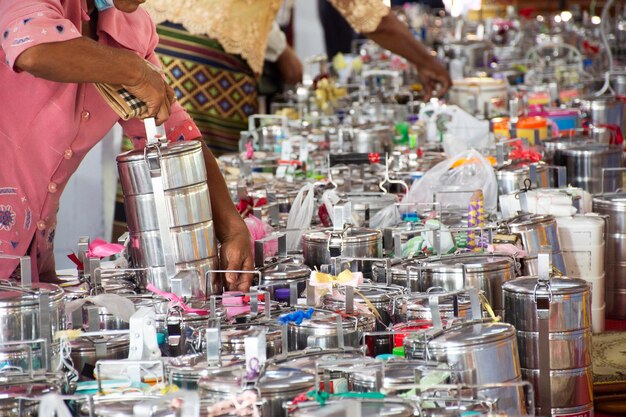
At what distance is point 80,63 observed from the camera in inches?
74.7

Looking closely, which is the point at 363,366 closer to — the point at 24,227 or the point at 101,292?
the point at 101,292

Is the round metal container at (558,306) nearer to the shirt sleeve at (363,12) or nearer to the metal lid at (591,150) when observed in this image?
the metal lid at (591,150)

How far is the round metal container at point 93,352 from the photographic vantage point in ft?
5.55

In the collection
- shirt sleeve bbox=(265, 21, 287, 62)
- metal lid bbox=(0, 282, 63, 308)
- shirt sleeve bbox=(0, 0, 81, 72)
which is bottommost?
metal lid bbox=(0, 282, 63, 308)

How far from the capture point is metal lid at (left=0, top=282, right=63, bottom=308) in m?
1.67

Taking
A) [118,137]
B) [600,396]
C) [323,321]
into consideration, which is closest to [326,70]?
[118,137]

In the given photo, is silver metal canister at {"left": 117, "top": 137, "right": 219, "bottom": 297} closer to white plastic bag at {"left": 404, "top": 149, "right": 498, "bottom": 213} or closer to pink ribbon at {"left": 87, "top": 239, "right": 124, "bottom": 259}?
pink ribbon at {"left": 87, "top": 239, "right": 124, "bottom": 259}

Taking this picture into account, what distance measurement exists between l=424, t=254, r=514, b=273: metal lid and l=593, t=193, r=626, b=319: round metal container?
844 mm

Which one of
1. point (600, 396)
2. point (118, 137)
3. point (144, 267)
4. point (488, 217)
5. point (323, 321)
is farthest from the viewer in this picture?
point (118, 137)

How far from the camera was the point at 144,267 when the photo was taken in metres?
2.08

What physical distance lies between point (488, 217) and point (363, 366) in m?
1.17

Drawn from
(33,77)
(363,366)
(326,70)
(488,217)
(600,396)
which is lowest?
(600,396)

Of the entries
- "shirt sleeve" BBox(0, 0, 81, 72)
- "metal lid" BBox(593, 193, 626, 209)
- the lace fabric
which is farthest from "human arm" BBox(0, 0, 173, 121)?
the lace fabric

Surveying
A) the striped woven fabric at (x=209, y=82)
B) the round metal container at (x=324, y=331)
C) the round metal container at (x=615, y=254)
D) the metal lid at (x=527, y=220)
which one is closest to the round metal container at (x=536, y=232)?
the metal lid at (x=527, y=220)
